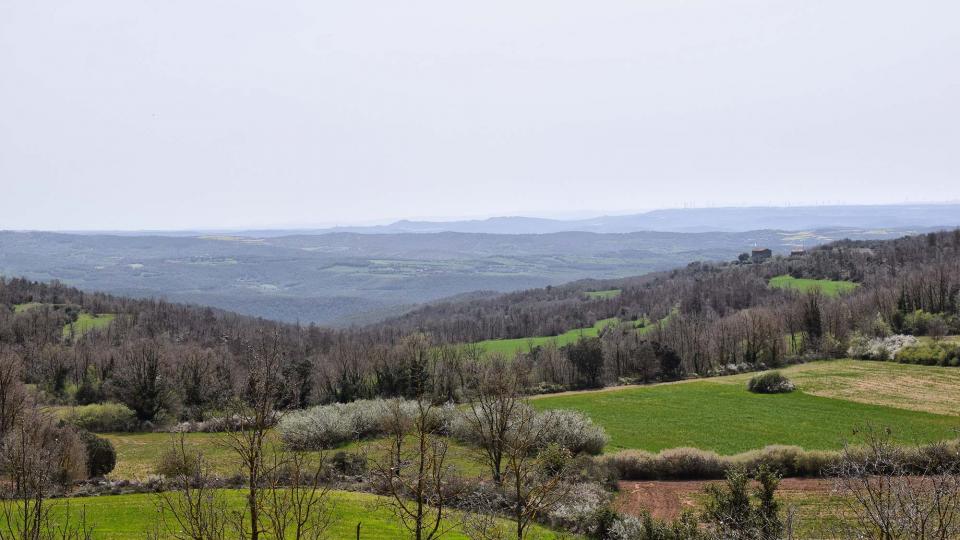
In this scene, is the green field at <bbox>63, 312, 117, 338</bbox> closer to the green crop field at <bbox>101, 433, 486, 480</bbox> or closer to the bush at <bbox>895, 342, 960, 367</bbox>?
the green crop field at <bbox>101, 433, 486, 480</bbox>

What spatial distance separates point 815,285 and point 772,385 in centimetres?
5606

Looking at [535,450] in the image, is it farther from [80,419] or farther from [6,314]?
[6,314]

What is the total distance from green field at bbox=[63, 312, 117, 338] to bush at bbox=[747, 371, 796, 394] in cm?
9563

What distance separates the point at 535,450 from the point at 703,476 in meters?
9.04

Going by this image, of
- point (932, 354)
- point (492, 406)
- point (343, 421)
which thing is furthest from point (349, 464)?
point (932, 354)

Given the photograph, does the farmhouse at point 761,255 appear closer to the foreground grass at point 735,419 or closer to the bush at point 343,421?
the foreground grass at point 735,419

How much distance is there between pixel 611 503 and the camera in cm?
2780

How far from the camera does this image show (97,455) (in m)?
33.7

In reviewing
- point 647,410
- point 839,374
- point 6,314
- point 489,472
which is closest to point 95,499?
point 489,472

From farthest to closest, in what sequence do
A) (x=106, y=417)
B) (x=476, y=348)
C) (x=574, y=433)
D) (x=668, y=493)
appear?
(x=476, y=348)
(x=106, y=417)
(x=574, y=433)
(x=668, y=493)

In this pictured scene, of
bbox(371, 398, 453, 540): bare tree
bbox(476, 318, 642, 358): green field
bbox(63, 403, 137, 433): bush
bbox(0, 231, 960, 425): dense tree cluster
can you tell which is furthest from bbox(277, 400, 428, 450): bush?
bbox(476, 318, 642, 358): green field

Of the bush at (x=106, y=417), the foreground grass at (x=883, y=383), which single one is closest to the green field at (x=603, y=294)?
the foreground grass at (x=883, y=383)

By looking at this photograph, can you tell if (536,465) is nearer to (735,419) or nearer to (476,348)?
(735,419)

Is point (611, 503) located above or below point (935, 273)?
below
